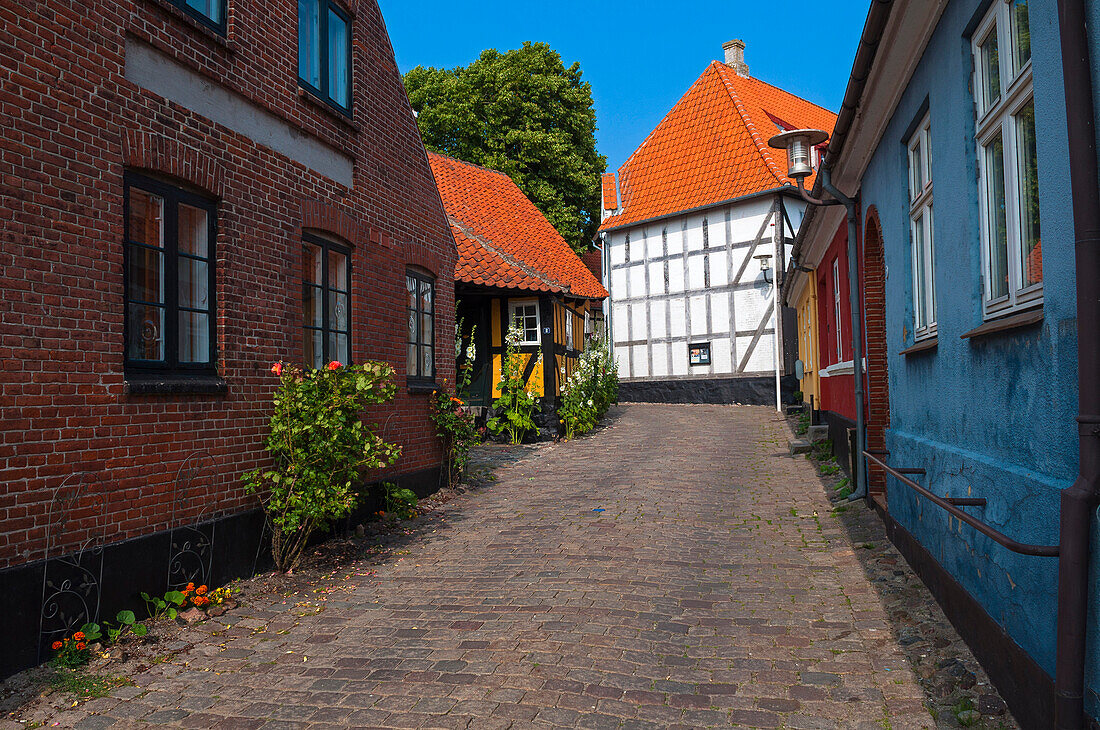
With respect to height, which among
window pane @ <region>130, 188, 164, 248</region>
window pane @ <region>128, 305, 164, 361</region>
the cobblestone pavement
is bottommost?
the cobblestone pavement

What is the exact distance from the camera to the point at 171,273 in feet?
18.0

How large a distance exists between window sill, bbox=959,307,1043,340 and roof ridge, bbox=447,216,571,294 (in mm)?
11984

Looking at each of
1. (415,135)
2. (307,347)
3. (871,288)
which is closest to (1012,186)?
(871,288)

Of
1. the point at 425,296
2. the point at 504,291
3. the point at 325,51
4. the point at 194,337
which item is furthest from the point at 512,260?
the point at 194,337

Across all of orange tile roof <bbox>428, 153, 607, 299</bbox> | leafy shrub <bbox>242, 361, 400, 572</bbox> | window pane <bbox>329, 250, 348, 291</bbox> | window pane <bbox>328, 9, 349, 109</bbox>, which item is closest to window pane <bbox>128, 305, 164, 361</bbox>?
leafy shrub <bbox>242, 361, 400, 572</bbox>

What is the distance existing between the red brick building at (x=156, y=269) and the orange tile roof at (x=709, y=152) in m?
16.7

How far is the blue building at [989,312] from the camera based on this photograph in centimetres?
279

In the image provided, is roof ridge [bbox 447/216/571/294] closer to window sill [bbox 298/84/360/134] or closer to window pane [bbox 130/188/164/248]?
window sill [bbox 298/84/360/134]

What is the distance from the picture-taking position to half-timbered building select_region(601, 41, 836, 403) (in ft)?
73.0

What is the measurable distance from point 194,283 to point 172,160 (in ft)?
2.89

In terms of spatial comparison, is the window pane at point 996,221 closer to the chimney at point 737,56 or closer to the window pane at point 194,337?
the window pane at point 194,337

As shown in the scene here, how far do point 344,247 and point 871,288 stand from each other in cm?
534

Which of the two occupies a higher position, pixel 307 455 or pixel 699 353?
pixel 699 353

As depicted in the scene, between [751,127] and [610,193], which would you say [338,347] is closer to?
[751,127]
